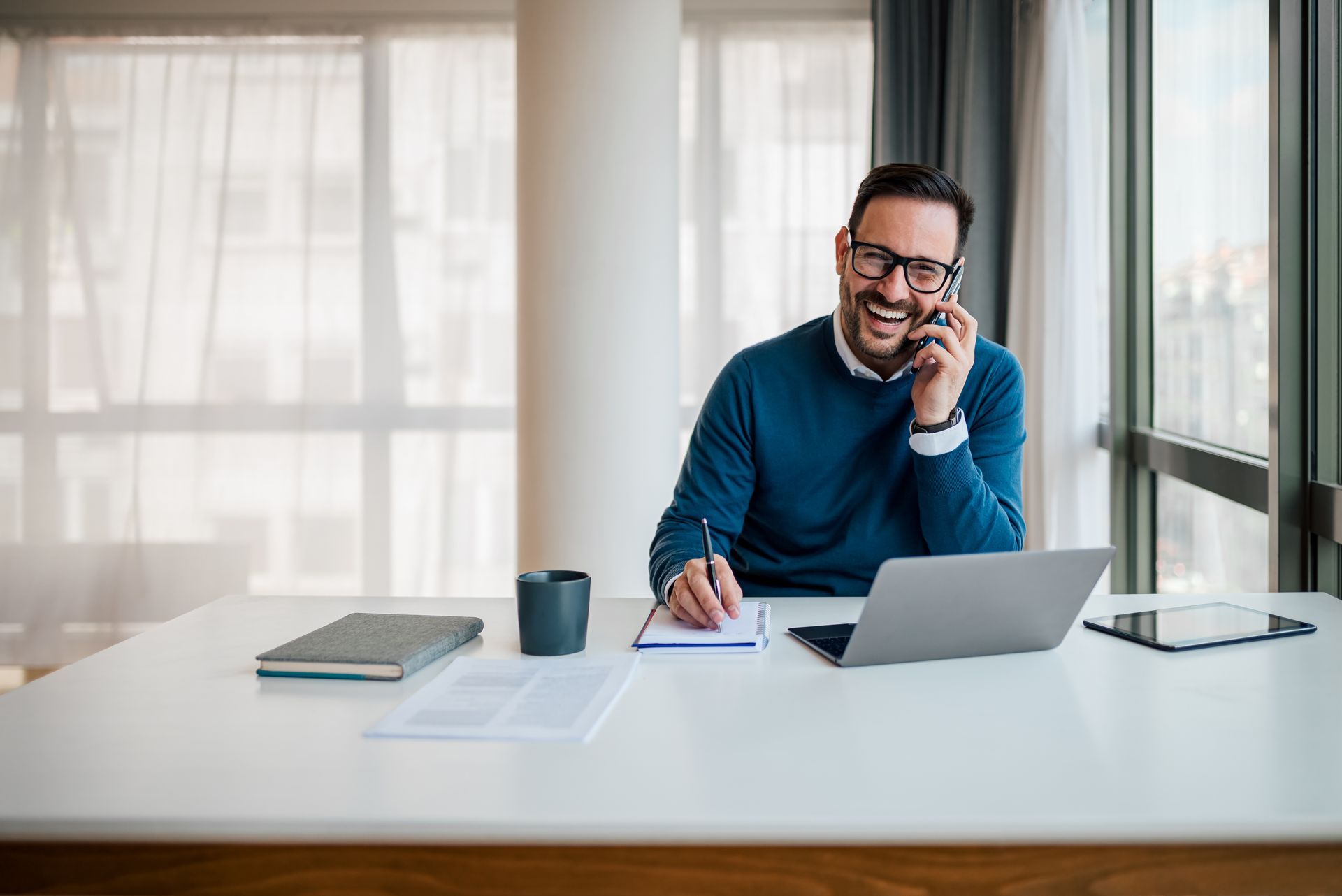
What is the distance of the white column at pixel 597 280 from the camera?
2.53 metres

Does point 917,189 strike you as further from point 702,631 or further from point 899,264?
point 702,631

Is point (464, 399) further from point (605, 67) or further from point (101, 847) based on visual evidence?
point (101, 847)

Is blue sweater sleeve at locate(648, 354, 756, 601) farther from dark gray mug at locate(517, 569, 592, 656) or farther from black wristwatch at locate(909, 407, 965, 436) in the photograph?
dark gray mug at locate(517, 569, 592, 656)

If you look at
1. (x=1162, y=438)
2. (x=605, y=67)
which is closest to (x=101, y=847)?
(x=605, y=67)

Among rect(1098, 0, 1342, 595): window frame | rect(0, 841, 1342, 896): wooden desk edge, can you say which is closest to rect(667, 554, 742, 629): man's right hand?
rect(0, 841, 1342, 896): wooden desk edge

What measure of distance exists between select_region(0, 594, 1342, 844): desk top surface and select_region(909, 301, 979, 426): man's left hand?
486 mm

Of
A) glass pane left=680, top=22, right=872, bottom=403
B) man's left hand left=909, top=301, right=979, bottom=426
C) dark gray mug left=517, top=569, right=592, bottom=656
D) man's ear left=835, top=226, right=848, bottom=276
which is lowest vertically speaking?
dark gray mug left=517, top=569, right=592, bottom=656

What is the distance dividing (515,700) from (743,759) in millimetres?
252

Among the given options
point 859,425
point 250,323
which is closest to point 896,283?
point 859,425

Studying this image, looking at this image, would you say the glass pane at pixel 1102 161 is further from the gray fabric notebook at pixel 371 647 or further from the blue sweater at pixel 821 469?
the gray fabric notebook at pixel 371 647

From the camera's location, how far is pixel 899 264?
1.65 metres

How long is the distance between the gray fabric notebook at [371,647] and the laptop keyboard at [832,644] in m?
0.40

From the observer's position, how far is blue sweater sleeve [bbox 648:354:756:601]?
1.71 meters

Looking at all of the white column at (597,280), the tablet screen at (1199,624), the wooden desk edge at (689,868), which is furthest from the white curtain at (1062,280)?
the wooden desk edge at (689,868)
